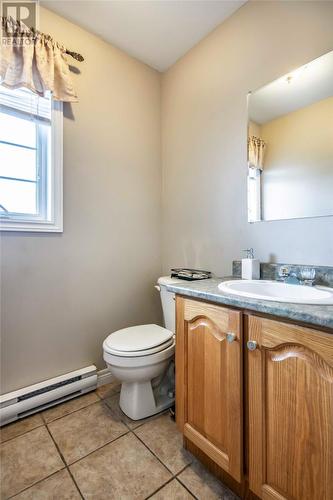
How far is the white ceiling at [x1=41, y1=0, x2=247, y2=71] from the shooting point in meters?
1.48

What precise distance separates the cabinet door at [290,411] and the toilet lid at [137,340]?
65 centimetres

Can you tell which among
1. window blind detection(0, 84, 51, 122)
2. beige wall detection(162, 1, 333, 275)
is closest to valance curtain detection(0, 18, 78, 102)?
window blind detection(0, 84, 51, 122)

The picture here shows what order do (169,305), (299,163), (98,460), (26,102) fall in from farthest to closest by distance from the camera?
(169,305) → (26,102) → (299,163) → (98,460)

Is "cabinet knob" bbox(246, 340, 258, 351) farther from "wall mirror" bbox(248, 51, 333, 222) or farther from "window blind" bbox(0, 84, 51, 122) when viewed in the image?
"window blind" bbox(0, 84, 51, 122)

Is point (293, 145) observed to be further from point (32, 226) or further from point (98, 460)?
point (98, 460)

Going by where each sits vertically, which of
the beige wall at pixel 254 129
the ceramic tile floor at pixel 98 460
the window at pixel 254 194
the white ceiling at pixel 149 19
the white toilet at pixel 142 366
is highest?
the white ceiling at pixel 149 19

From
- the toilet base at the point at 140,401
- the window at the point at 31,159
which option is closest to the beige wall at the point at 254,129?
the window at the point at 31,159

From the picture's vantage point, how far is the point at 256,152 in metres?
1.41

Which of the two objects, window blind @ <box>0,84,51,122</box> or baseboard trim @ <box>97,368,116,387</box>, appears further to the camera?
baseboard trim @ <box>97,368,116,387</box>

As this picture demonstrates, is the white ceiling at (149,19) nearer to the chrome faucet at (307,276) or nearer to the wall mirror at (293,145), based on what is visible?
the wall mirror at (293,145)

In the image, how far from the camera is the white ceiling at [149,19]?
1.48 metres

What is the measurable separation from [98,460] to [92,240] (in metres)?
1.24

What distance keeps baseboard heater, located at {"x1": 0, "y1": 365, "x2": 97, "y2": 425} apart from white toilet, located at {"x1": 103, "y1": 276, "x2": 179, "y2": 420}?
1.02 feet

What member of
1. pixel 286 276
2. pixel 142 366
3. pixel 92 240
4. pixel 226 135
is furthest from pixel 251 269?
pixel 92 240
